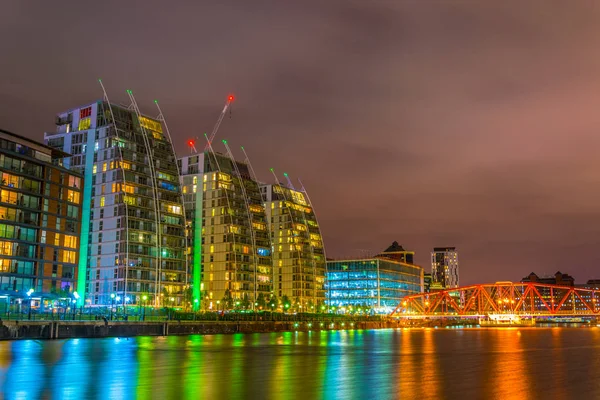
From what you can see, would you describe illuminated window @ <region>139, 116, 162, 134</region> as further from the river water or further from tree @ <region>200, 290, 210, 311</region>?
the river water

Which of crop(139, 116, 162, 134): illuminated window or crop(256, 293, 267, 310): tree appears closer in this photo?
crop(139, 116, 162, 134): illuminated window

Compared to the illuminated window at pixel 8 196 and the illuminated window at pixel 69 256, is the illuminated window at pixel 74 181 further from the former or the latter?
the illuminated window at pixel 8 196

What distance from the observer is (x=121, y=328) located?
10338 centimetres

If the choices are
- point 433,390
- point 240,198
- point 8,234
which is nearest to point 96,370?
point 433,390

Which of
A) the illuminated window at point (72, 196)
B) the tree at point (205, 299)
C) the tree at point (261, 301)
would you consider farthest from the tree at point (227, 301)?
the illuminated window at point (72, 196)

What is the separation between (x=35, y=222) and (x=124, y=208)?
2383 centimetres

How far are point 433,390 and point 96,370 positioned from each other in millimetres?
22755

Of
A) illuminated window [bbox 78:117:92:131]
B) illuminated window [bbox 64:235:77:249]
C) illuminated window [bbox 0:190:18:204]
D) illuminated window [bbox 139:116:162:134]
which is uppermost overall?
illuminated window [bbox 139:116:162:134]

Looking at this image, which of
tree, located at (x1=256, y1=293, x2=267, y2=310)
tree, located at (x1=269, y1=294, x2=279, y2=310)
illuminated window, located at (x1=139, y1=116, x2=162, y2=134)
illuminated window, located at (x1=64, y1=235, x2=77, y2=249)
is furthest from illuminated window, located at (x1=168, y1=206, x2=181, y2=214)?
tree, located at (x1=269, y1=294, x2=279, y2=310)

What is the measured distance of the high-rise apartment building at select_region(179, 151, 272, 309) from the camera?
624 ft

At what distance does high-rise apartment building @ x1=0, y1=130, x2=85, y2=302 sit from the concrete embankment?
81.8 ft

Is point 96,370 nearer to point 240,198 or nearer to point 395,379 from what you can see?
point 395,379

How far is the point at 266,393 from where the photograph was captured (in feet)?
99.2

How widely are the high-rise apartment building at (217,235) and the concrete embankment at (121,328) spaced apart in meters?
42.1
